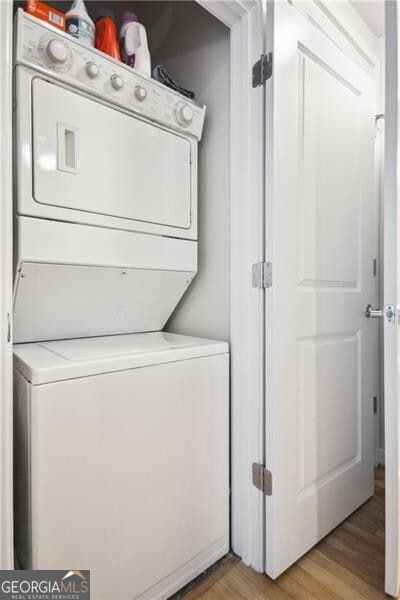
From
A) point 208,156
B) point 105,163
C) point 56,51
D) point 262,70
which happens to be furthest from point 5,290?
point 262,70

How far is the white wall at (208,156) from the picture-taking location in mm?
1491

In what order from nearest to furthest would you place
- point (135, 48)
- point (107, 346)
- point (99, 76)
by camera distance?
point (99, 76), point (107, 346), point (135, 48)

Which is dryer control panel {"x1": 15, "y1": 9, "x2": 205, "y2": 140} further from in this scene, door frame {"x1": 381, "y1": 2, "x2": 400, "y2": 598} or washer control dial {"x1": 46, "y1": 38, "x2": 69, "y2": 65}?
door frame {"x1": 381, "y1": 2, "x2": 400, "y2": 598}

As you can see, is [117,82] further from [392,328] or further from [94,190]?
[392,328]

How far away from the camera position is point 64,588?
94 cm

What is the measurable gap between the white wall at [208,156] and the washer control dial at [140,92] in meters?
0.38

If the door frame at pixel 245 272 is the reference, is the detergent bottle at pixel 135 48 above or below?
above

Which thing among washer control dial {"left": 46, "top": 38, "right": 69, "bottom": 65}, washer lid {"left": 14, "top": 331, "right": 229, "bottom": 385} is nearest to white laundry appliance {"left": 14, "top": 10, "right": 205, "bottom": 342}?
washer control dial {"left": 46, "top": 38, "right": 69, "bottom": 65}

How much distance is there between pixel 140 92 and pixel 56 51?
308 mm

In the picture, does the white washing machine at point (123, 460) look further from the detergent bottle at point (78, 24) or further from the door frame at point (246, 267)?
the detergent bottle at point (78, 24)

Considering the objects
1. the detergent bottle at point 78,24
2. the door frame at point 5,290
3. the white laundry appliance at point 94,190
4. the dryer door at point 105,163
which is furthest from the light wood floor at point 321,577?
the detergent bottle at point 78,24

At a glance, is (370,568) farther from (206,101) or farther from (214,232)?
(206,101)

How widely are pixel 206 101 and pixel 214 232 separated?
592 millimetres

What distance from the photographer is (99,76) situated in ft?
3.76
